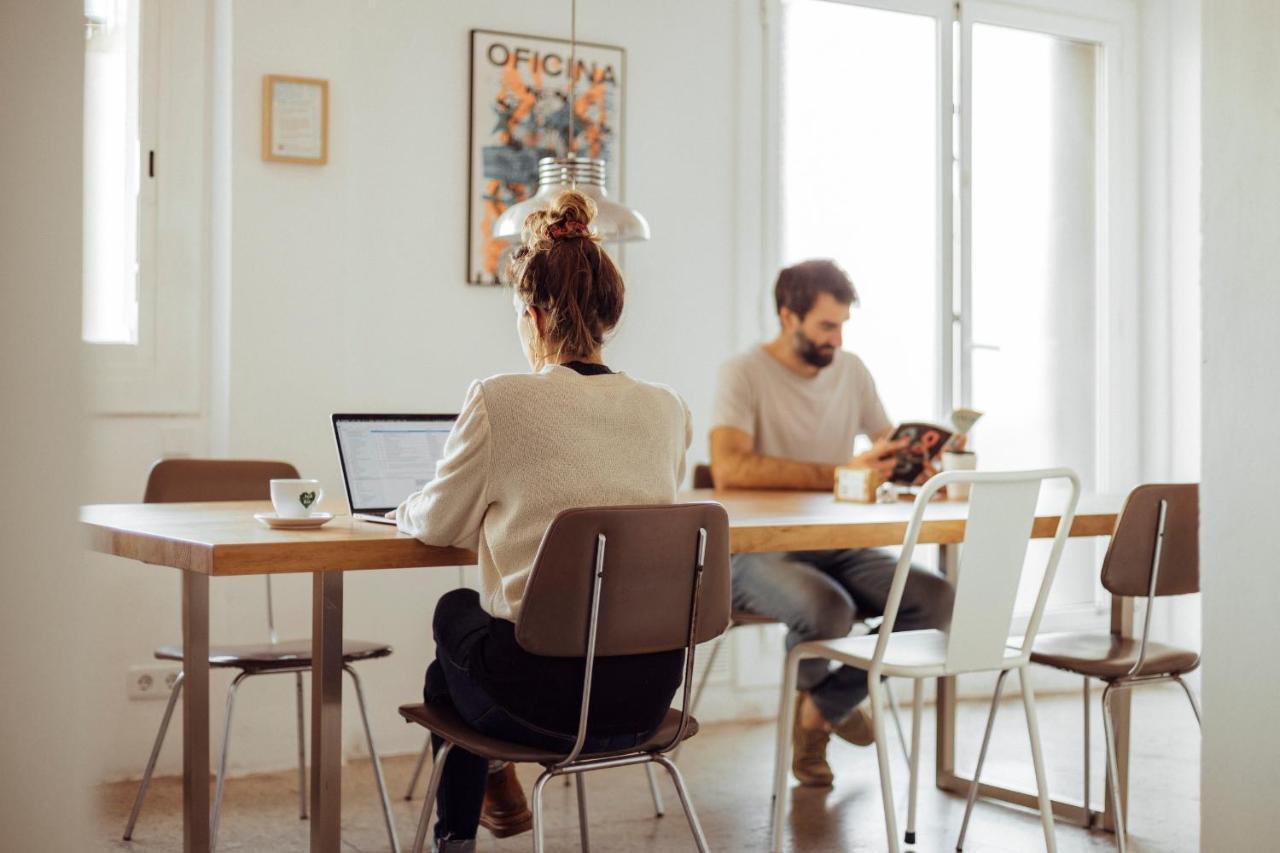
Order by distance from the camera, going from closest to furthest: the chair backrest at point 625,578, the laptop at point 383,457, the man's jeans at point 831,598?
1. the chair backrest at point 625,578
2. the laptop at point 383,457
3. the man's jeans at point 831,598

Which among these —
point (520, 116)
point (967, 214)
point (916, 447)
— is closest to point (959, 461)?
point (916, 447)

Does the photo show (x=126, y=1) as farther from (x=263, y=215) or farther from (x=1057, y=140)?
(x=1057, y=140)

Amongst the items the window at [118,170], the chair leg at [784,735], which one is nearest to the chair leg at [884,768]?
the chair leg at [784,735]

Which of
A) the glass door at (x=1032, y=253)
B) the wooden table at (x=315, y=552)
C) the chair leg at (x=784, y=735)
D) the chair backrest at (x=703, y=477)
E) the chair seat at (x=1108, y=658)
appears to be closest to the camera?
the wooden table at (x=315, y=552)

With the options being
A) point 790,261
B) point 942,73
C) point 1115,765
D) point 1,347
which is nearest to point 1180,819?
point 1115,765

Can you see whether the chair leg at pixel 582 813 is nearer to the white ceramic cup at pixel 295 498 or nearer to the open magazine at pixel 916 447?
the white ceramic cup at pixel 295 498

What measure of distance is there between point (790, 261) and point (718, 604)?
257 centimetres

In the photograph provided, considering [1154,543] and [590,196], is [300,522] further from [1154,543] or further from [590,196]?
[1154,543]

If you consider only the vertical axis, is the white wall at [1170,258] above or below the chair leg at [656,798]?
above

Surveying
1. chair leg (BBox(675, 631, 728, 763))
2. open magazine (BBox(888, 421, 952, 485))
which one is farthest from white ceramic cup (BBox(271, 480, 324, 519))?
open magazine (BBox(888, 421, 952, 485))

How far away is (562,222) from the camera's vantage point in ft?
6.91

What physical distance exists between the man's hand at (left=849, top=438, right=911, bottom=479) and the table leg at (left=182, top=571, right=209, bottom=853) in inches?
60.4

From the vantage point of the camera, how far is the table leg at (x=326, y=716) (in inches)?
80.4

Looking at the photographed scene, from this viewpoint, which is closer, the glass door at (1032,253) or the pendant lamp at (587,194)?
the pendant lamp at (587,194)
